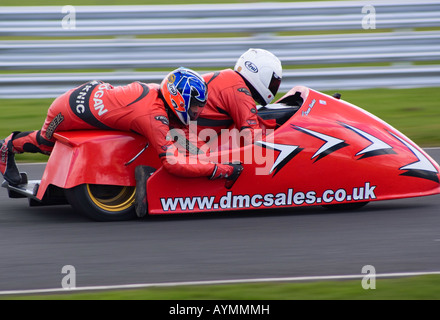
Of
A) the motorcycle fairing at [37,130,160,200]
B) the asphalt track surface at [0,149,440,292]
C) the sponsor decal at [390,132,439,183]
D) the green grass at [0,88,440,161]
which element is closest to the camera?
the asphalt track surface at [0,149,440,292]

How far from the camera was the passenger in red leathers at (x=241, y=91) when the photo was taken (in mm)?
6570

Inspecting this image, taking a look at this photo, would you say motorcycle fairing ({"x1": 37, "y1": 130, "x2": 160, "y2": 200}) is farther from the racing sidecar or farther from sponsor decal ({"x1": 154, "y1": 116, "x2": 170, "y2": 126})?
sponsor decal ({"x1": 154, "y1": 116, "x2": 170, "y2": 126})

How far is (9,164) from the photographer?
682 cm

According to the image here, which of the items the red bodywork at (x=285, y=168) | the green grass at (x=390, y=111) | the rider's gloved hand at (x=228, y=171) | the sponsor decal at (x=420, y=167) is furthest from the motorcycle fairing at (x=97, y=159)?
the green grass at (x=390, y=111)

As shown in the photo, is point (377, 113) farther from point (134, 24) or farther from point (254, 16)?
point (134, 24)

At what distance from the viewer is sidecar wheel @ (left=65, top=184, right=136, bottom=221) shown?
6.27 metres

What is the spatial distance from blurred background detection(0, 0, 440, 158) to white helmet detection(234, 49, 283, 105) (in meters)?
4.48

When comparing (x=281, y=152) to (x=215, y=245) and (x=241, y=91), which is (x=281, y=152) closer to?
(x=241, y=91)

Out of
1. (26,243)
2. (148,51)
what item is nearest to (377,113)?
(148,51)

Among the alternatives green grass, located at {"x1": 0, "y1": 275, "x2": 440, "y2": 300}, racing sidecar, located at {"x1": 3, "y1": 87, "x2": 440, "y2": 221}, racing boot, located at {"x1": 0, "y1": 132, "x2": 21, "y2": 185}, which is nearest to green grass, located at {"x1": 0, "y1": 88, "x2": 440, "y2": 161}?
racing boot, located at {"x1": 0, "y1": 132, "x2": 21, "y2": 185}

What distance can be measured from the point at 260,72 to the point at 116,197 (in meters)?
1.66

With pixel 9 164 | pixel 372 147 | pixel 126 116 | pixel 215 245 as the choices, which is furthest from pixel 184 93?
pixel 9 164

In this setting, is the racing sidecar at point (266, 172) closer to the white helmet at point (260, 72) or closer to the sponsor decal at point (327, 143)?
the sponsor decal at point (327, 143)

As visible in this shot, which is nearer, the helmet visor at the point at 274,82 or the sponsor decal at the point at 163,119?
the sponsor decal at the point at 163,119
